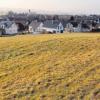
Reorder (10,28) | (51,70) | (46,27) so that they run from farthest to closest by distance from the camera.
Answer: (10,28), (46,27), (51,70)

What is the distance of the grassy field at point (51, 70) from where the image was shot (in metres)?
10.6

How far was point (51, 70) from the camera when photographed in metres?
13.0

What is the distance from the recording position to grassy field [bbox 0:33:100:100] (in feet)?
34.9

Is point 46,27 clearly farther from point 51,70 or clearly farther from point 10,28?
point 51,70

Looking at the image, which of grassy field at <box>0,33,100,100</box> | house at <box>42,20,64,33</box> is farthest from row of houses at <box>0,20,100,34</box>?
grassy field at <box>0,33,100,100</box>

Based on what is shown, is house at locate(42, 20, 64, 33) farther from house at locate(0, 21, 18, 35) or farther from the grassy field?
the grassy field

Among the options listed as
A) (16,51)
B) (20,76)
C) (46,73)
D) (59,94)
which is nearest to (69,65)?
(46,73)

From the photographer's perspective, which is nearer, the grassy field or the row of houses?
the grassy field

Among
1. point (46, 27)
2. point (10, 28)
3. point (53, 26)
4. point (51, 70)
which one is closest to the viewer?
point (51, 70)

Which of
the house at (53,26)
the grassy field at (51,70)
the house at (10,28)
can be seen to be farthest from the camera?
the house at (10,28)

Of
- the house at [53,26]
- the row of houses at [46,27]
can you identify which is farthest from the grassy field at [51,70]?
the house at [53,26]

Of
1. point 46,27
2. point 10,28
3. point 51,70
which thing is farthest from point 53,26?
point 51,70

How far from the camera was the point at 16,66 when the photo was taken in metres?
14.0

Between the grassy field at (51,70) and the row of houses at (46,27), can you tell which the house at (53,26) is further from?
the grassy field at (51,70)
